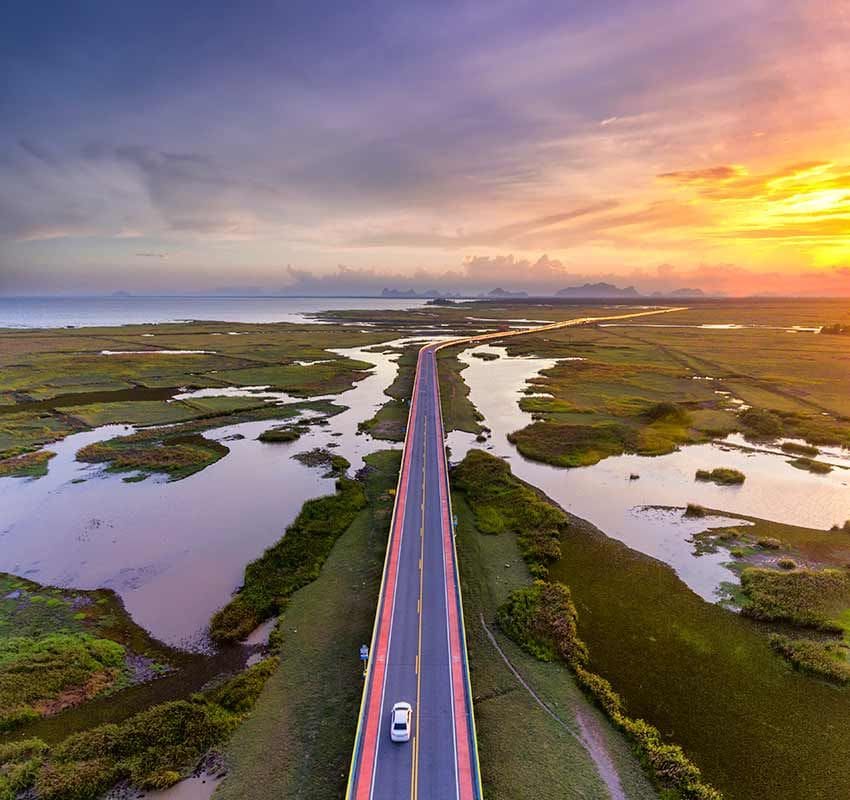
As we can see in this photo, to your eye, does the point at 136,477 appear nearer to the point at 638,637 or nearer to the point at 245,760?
the point at 245,760

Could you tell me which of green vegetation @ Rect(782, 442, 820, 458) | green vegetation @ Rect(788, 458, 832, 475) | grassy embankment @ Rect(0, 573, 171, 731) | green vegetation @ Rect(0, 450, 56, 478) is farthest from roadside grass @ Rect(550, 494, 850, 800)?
green vegetation @ Rect(0, 450, 56, 478)

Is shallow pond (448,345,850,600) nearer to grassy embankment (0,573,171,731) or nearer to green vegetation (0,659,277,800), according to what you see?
green vegetation (0,659,277,800)

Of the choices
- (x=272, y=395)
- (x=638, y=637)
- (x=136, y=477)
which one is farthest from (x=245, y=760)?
(x=272, y=395)

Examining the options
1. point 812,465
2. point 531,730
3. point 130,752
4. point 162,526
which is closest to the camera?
point 130,752

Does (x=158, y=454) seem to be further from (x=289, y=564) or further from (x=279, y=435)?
(x=289, y=564)

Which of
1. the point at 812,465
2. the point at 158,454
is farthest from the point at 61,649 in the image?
the point at 812,465

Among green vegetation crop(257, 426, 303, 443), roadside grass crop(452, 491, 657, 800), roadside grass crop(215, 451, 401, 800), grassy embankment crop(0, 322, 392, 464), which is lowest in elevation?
roadside grass crop(452, 491, 657, 800)

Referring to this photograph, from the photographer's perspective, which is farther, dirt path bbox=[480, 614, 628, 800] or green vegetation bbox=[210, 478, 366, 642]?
green vegetation bbox=[210, 478, 366, 642]
